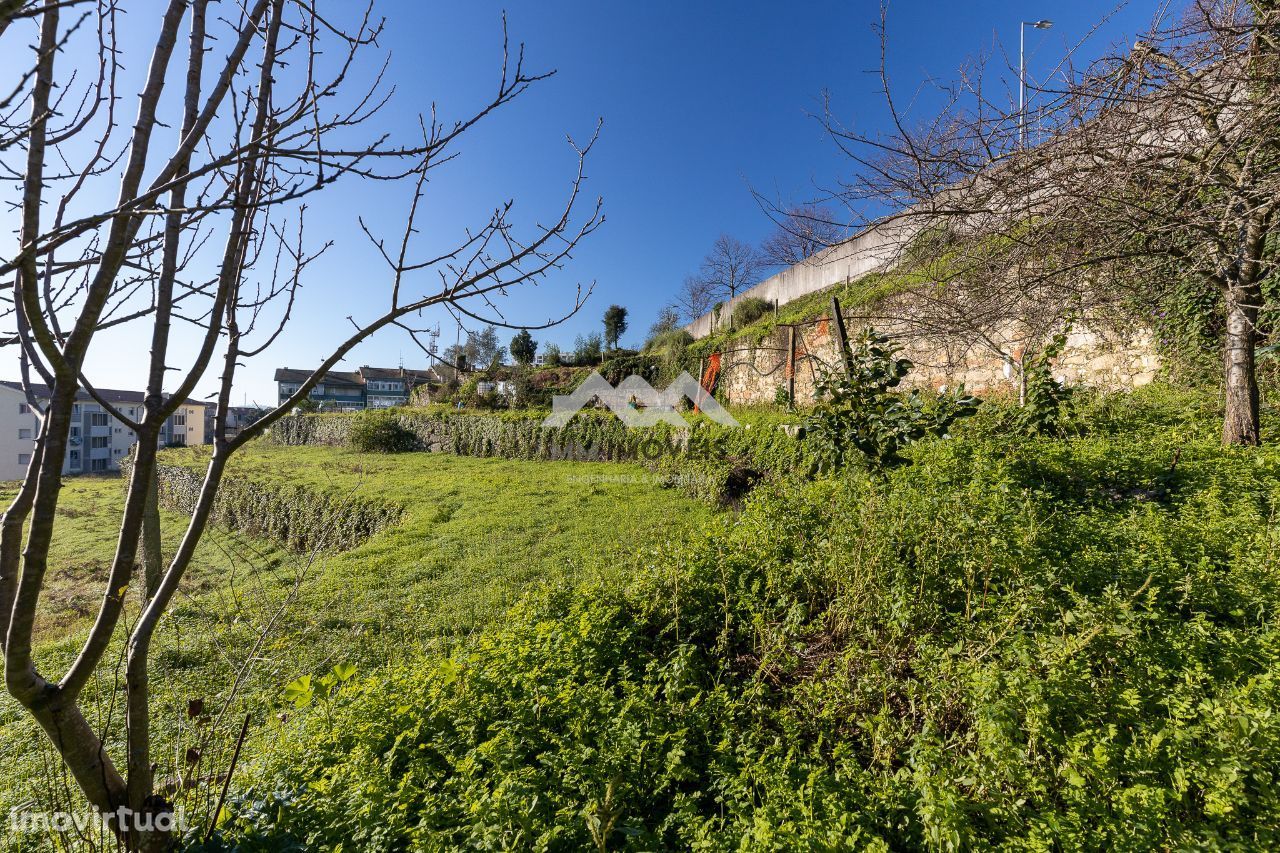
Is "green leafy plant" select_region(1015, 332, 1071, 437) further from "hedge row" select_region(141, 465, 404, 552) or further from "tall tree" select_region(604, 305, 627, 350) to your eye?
"tall tree" select_region(604, 305, 627, 350)

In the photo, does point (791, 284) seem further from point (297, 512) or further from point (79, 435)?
point (79, 435)

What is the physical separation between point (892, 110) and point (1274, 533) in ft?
9.11

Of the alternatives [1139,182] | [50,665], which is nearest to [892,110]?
[1139,182]

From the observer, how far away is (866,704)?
1863 mm

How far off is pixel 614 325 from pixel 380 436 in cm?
1447

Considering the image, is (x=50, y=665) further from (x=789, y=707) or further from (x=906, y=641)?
(x=906, y=641)

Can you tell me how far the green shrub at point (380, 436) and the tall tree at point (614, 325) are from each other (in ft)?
41.9

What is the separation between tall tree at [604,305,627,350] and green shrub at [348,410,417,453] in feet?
41.9

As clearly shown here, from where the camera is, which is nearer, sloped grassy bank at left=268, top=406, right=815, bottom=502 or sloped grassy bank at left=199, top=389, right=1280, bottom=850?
sloped grassy bank at left=199, top=389, right=1280, bottom=850

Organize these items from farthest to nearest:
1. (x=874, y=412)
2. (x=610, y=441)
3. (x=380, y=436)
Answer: (x=380, y=436), (x=610, y=441), (x=874, y=412)

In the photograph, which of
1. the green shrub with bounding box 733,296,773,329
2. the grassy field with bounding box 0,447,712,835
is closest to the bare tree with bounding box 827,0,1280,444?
the grassy field with bounding box 0,447,712,835

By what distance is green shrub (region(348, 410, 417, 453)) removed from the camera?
60.5ft

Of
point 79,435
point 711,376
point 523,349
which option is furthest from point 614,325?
point 79,435

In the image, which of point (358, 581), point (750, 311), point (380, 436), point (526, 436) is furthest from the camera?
point (750, 311)
